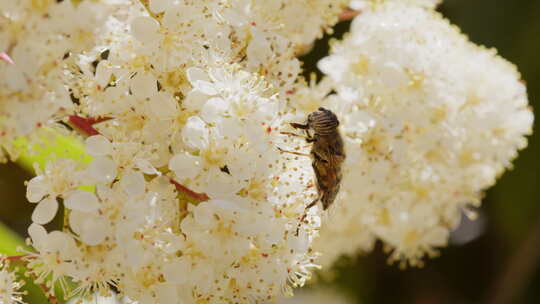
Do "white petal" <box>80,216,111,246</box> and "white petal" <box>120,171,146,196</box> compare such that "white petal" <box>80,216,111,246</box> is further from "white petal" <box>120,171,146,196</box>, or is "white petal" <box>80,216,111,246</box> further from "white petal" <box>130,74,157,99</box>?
"white petal" <box>130,74,157,99</box>

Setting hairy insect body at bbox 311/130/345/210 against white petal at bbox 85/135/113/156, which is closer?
white petal at bbox 85/135/113/156

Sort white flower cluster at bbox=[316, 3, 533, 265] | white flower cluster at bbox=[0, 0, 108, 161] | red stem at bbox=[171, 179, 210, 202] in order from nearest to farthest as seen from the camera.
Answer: white flower cluster at bbox=[0, 0, 108, 161] → red stem at bbox=[171, 179, 210, 202] → white flower cluster at bbox=[316, 3, 533, 265]

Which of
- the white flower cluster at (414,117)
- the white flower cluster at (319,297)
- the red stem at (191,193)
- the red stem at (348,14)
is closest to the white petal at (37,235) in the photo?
the red stem at (191,193)

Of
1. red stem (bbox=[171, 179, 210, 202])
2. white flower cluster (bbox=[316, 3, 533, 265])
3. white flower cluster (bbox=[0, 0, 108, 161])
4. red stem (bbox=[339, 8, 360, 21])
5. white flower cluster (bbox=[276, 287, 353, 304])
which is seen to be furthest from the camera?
white flower cluster (bbox=[276, 287, 353, 304])

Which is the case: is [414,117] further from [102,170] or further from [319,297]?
[319,297]

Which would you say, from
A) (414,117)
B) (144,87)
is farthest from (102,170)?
(414,117)

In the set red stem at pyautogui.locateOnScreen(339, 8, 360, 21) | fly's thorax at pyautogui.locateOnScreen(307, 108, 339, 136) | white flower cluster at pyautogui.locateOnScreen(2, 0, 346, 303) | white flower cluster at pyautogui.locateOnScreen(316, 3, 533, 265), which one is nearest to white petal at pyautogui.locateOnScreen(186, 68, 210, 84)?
white flower cluster at pyautogui.locateOnScreen(2, 0, 346, 303)

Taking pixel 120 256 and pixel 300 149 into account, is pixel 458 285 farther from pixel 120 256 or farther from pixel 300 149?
pixel 120 256

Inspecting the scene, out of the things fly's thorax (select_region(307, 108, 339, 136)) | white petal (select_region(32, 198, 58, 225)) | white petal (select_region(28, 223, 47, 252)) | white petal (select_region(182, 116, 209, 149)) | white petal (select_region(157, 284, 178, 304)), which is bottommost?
white petal (select_region(157, 284, 178, 304))
